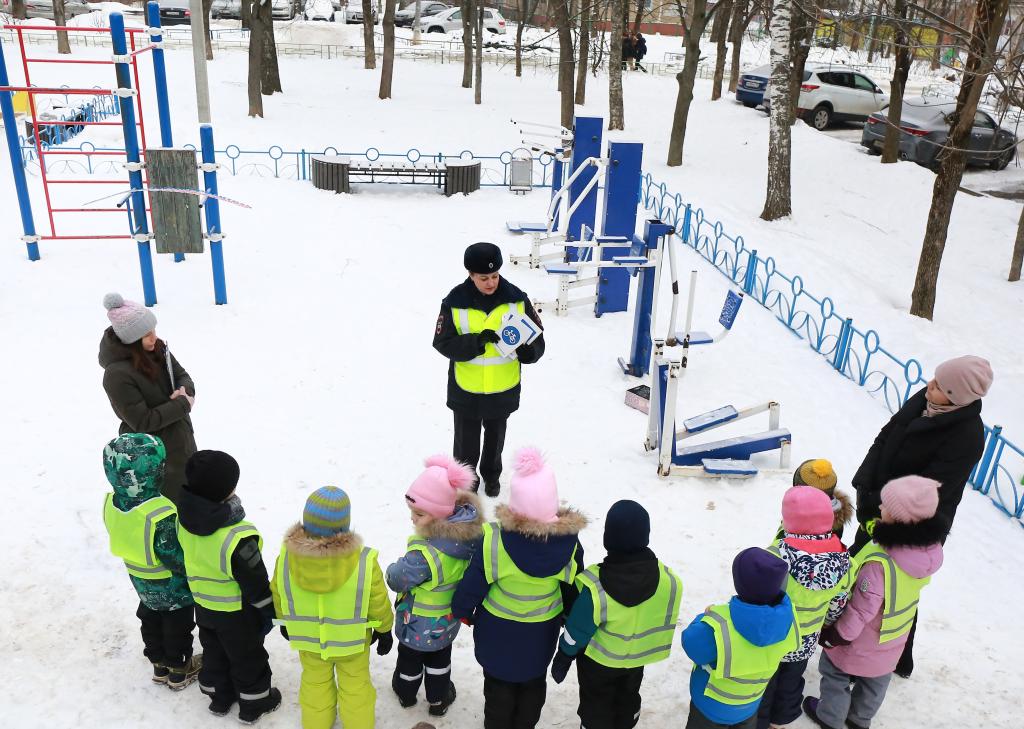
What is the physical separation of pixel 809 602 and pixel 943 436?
Answer: 3.46 ft

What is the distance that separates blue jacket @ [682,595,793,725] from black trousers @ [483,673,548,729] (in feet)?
1.93

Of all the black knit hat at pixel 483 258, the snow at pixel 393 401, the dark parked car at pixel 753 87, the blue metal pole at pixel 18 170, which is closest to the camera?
the snow at pixel 393 401

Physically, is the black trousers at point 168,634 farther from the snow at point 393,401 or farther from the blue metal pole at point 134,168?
the blue metal pole at point 134,168

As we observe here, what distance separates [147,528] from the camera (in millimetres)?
3195

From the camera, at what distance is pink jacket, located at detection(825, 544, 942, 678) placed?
127 inches

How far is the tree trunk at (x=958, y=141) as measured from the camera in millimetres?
8562

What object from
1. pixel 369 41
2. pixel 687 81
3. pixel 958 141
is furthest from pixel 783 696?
pixel 369 41

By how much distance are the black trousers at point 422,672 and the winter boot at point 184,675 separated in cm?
84

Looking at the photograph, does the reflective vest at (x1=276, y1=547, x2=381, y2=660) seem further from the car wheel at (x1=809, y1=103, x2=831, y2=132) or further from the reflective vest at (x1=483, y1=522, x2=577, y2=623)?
the car wheel at (x1=809, y1=103, x2=831, y2=132)

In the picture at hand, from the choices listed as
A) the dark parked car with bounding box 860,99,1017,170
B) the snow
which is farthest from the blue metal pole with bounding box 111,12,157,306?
the dark parked car with bounding box 860,99,1017,170

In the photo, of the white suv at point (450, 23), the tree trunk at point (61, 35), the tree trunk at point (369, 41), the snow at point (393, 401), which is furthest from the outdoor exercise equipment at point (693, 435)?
the white suv at point (450, 23)

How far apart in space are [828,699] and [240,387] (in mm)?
4362

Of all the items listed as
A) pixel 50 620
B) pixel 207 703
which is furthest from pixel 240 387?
pixel 207 703

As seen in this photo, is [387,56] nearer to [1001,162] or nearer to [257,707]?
[1001,162]
